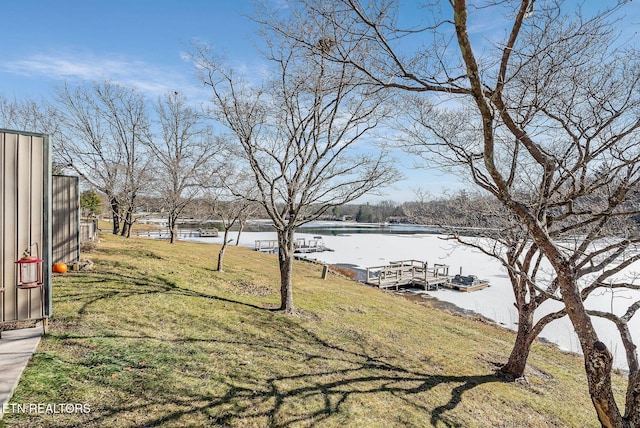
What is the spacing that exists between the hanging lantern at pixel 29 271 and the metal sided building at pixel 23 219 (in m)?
0.02

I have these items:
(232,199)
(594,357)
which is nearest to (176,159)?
(232,199)

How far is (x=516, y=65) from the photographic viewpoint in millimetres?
3766

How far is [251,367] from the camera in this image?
3.94 m

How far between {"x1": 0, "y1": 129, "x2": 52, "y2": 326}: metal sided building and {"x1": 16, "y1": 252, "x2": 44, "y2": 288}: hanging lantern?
2cm

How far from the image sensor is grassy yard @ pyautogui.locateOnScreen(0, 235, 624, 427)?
2928mm

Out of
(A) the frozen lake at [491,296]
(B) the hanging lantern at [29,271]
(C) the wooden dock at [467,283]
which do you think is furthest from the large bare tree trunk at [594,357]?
(C) the wooden dock at [467,283]

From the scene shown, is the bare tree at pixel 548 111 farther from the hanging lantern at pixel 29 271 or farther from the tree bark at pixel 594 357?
the hanging lantern at pixel 29 271

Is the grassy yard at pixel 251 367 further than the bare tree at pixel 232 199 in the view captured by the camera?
No

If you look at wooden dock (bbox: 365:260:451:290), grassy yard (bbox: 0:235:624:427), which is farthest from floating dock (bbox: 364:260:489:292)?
grassy yard (bbox: 0:235:624:427)

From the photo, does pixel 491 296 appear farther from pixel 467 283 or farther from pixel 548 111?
pixel 548 111

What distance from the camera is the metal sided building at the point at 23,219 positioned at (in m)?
3.35

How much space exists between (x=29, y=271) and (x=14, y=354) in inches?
32.8

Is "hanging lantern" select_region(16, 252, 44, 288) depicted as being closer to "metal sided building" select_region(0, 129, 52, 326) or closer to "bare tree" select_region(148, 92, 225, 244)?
"metal sided building" select_region(0, 129, 52, 326)

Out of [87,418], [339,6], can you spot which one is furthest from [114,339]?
[339,6]
